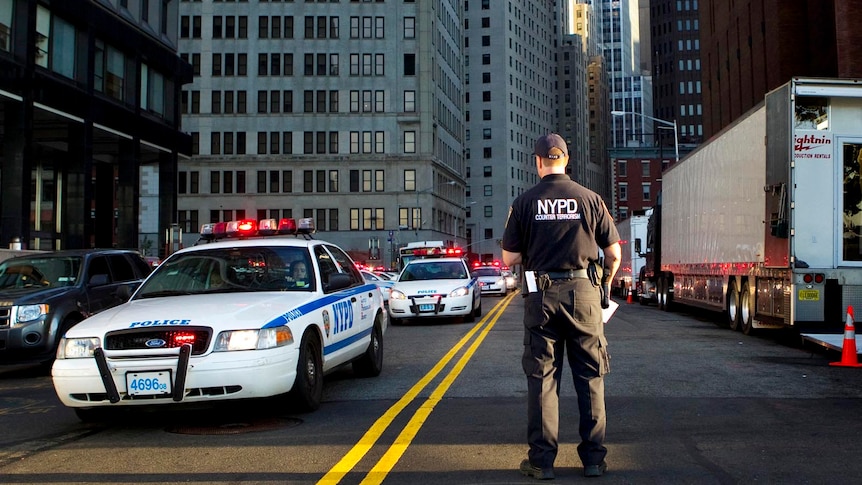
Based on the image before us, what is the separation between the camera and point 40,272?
11984 millimetres

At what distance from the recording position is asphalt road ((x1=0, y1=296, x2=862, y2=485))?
17.1 feet

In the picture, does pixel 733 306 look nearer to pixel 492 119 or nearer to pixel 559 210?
pixel 559 210

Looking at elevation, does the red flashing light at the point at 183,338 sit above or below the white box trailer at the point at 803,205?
below

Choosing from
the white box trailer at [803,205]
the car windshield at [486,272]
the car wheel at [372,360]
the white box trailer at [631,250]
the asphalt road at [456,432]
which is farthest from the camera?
the car windshield at [486,272]

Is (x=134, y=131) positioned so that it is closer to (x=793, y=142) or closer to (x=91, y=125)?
(x=91, y=125)

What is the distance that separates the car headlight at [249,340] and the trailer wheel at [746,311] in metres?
10.3

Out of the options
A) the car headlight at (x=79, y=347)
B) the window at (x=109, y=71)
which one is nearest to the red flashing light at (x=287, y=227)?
the car headlight at (x=79, y=347)

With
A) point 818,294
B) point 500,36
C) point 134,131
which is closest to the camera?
point 818,294

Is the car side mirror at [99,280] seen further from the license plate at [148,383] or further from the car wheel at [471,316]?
the car wheel at [471,316]

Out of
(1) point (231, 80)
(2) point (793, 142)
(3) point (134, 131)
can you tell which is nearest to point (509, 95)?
(1) point (231, 80)

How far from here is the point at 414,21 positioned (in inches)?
3211

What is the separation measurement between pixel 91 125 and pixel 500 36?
10491cm

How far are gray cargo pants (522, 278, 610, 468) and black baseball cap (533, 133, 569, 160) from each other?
788 mm

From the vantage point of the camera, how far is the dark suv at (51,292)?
A: 10.6 meters
